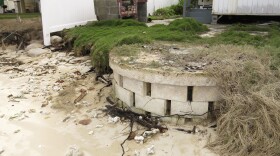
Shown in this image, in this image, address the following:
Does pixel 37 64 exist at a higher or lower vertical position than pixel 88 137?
higher

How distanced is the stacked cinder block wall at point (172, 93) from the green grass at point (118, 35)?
60.8 inches

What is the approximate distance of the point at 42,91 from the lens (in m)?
6.20

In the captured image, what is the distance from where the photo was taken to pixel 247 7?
368 inches

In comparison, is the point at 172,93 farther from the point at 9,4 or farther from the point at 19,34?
the point at 9,4

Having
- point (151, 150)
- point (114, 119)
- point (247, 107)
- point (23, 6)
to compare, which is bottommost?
point (151, 150)

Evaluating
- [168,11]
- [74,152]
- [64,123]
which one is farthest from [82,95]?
[168,11]

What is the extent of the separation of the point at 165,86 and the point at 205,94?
0.63 m

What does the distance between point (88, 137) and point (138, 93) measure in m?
1.08

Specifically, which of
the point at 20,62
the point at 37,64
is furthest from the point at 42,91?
the point at 20,62

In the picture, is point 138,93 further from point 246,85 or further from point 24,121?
point 24,121

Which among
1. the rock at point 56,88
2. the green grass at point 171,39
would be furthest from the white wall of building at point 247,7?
the rock at point 56,88

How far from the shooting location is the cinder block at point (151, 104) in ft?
15.0

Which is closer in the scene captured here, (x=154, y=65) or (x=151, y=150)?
(x=151, y=150)

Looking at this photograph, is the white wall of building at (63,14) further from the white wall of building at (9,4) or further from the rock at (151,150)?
the white wall of building at (9,4)
